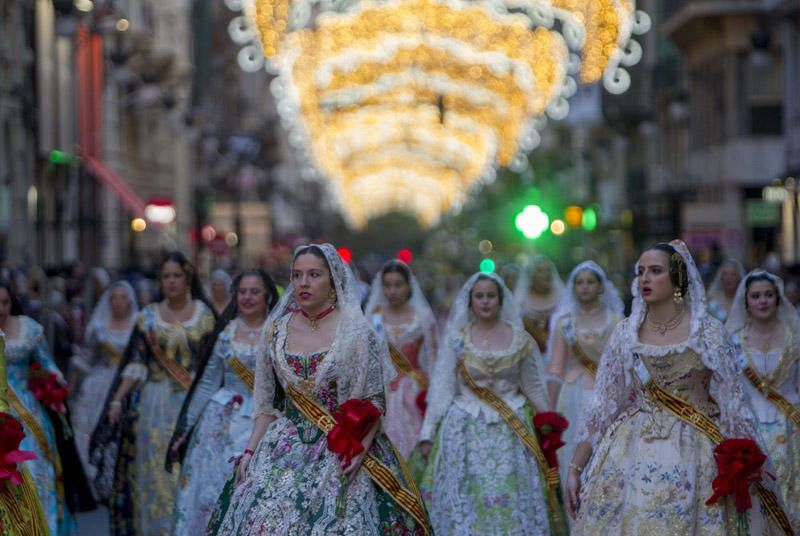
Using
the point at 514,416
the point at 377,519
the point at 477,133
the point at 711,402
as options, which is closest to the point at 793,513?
the point at 514,416

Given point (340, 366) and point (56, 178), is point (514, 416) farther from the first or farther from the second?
point (56, 178)

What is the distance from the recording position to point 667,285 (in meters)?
8.23

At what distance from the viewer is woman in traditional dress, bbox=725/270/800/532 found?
11031mm

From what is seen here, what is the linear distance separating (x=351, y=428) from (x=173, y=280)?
15.2ft

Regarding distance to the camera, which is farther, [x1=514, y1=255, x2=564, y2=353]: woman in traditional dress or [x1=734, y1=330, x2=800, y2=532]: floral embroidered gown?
[x1=514, y1=255, x2=564, y2=353]: woman in traditional dress

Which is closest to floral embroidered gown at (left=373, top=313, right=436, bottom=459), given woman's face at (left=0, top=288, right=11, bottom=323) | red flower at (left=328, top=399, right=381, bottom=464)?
woman's face at (left=0, top=288, right=11, bottom=323)

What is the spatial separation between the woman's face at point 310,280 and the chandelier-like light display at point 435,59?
1066 centimetres

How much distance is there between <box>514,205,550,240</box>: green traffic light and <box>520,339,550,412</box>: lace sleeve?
18691 mm

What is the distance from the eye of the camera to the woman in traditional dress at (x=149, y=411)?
1199 cm

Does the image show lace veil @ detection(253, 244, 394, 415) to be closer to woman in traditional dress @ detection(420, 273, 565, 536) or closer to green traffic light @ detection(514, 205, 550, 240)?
woman in traditional dress @ detection(420, 273, 565, 536)

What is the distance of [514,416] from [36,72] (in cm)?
2290

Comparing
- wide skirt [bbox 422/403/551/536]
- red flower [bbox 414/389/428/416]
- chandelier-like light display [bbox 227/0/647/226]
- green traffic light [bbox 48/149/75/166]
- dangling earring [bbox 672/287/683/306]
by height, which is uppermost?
chandelier-like light display [bbox 227/0/647/226]

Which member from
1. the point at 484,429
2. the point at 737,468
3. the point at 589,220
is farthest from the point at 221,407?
the point at 589,220

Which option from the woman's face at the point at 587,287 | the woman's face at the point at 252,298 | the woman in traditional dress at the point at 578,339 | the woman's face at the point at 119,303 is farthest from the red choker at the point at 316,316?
the woman's face at the point at 119,303
